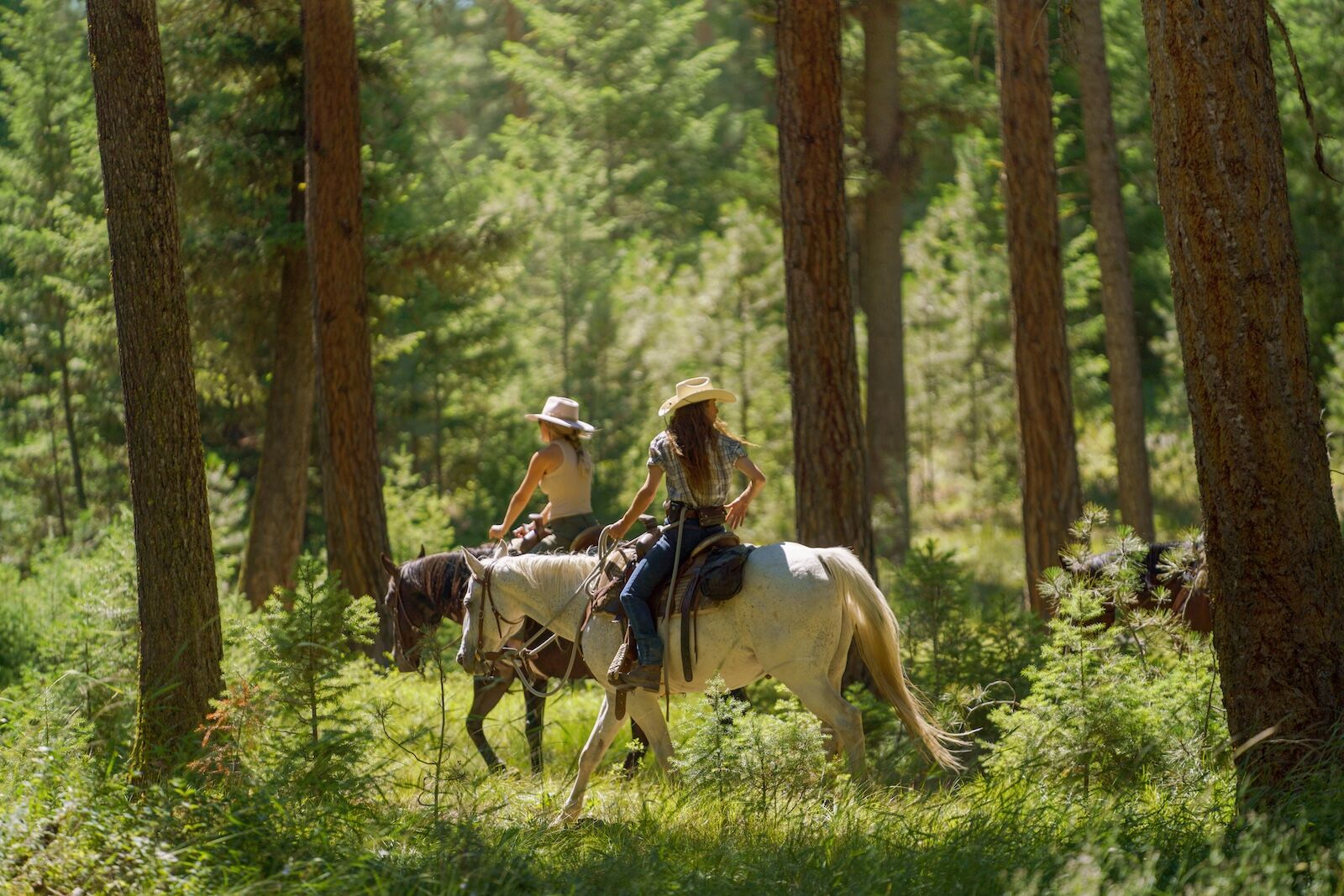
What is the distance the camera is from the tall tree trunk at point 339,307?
45.4 feet

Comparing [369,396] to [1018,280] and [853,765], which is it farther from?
[853,765]

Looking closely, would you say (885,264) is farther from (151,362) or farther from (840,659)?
(151,362)

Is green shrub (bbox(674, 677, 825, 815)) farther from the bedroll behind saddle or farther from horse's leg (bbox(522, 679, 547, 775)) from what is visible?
horse's leg (bbox(522, 679, 547, 775))

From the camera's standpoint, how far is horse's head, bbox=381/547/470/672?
394 inches

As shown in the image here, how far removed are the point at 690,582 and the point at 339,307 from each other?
23.8 ft

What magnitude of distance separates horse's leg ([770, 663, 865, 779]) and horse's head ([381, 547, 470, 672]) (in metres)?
2.99

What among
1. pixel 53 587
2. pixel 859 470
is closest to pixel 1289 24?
pixel 859 470

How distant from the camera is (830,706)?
794 cm

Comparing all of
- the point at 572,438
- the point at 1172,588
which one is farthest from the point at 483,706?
the point at 1172,588

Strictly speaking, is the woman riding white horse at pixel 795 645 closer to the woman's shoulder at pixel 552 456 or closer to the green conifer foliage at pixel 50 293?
the woman's shoulder at pixel 552 456

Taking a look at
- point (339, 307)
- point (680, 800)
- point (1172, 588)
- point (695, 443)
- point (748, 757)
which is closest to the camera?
point (680, 800)

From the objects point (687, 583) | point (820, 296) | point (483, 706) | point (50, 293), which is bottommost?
point (483, 706)

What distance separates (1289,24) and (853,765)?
2055 centimetres

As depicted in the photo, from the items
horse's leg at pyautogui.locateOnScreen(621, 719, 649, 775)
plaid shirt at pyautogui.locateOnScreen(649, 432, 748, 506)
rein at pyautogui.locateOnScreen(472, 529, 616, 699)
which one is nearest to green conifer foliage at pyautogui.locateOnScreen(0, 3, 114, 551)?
rein at pyautogui.locateOnScreen(472, 529, 616, 699)
